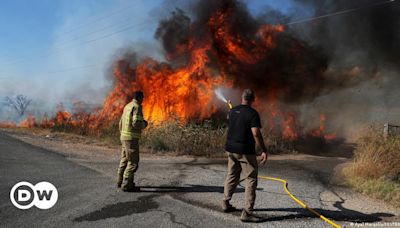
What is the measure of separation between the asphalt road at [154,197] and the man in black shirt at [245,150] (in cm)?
32

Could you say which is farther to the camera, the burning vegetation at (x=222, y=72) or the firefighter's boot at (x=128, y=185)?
the burning vegetation at (x=222, y=72)

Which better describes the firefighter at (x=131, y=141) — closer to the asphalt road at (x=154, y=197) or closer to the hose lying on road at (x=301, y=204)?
the asphalt road at (x=154, y=197)

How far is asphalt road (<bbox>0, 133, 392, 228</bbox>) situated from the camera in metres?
4.82

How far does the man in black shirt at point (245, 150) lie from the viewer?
4930 millimetres

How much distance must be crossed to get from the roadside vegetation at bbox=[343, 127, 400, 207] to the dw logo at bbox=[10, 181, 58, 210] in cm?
606

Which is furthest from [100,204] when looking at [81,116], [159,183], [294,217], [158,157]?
[81,116]

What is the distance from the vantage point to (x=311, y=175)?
8.68 m

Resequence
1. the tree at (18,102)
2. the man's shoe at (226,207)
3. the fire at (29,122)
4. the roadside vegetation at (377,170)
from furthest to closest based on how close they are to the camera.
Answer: the tree at (18,102)
the fire at (29,122)
the roadside vegetation at (377,170)
the man's shoe at (226,207)

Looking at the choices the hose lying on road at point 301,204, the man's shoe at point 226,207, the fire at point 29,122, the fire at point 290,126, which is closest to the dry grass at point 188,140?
the fire at point 290,126

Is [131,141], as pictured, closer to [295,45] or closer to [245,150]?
[245,150]

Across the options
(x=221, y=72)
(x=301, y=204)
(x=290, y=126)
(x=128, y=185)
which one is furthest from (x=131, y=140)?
(x=290, y=126)

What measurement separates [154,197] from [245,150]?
203cm

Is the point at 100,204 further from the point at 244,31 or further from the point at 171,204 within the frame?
the point at 244,31

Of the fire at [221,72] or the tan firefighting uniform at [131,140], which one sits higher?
the fire at [221,72]
